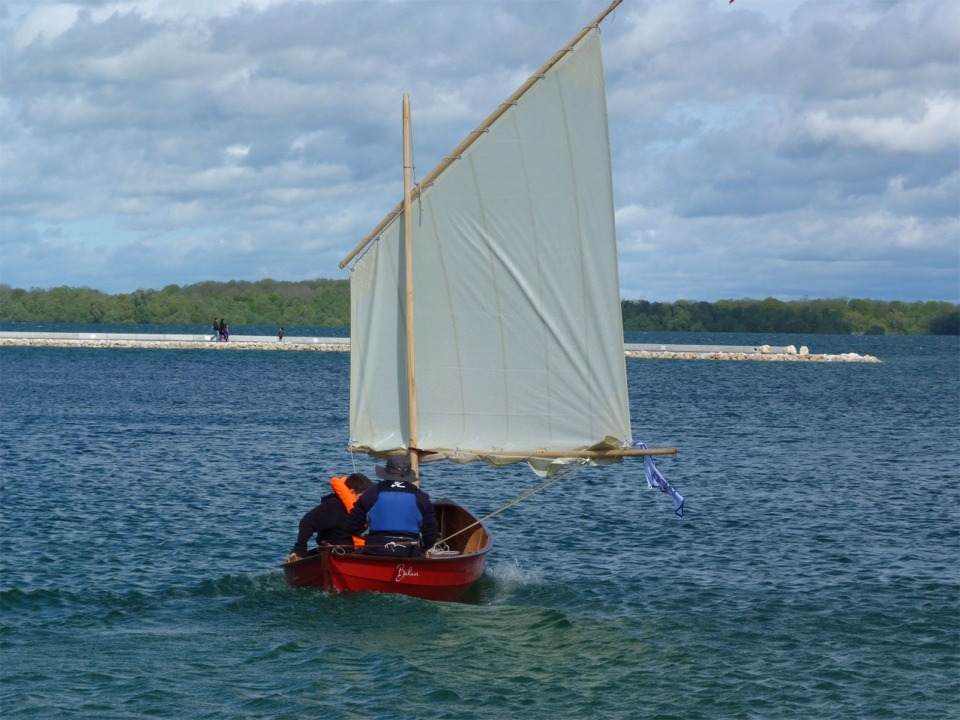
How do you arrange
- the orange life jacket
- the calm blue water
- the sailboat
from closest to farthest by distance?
the calm blue water → the orange life jacket → the sailboat

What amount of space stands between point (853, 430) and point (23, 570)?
40.7 metres

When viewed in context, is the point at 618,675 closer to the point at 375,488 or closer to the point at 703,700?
the point at 703,700

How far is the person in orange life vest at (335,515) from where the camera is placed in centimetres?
1862

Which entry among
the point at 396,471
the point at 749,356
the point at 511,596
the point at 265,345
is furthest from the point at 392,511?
the point at 749,356

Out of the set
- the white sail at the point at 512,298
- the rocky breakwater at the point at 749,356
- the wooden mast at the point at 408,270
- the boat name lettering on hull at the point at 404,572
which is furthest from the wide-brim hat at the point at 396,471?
the rocky breakwater at the point at 749,356

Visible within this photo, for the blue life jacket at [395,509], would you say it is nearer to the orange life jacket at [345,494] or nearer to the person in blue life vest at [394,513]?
the person in blue life vest at [394,513]

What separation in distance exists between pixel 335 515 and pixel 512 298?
4.70m

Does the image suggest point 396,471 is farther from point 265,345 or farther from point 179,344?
point 179,344

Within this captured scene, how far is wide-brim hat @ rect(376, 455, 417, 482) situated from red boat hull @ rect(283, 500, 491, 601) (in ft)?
4.03

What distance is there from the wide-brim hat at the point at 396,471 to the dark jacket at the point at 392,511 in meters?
0.08

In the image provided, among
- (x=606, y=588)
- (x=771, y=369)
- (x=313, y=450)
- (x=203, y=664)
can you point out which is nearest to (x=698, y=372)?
(x=771, y=369)

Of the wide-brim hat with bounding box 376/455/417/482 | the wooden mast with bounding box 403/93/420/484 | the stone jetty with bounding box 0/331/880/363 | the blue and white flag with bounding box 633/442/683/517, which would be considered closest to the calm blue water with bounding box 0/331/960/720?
the blue and white flag with bounding box 633/442/683/517

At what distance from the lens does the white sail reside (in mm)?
19438

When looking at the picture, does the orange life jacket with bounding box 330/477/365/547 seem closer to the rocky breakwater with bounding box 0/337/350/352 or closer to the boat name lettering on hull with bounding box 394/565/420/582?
the boat name lettering on hull with bounding box 394/565/420/582
